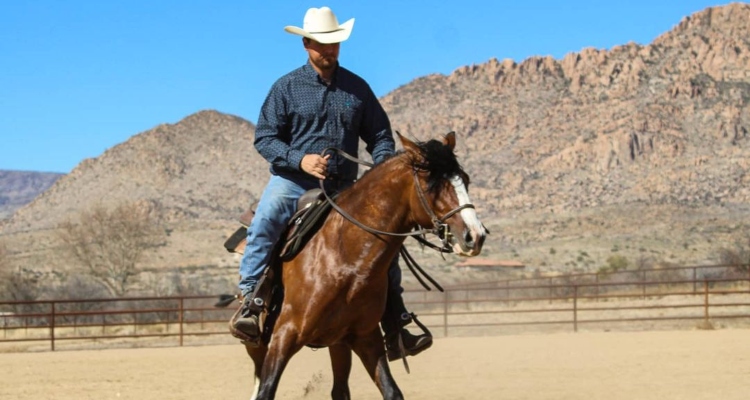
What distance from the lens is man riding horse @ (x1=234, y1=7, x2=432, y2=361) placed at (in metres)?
6.38

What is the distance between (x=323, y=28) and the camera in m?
6.41

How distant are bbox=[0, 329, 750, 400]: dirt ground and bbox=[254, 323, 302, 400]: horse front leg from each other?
20.5 ft

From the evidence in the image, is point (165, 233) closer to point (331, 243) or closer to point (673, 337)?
point (673, 337)

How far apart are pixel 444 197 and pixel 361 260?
2.17 feet

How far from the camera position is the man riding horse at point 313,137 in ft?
20.9

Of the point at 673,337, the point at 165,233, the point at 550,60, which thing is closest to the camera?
the point at 673,337

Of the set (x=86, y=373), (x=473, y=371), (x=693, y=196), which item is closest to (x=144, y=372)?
(x=86, y=373)

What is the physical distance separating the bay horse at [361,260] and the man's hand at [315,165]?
0.23 m

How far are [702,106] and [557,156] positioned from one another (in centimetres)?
1350

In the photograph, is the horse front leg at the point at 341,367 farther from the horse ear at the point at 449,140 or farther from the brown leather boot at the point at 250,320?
the horse ear at the point at 449,140

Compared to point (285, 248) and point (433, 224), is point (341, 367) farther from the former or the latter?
point (433, 224)

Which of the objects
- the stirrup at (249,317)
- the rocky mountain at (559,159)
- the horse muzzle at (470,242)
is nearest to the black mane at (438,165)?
the horse muzzle at (470,242)

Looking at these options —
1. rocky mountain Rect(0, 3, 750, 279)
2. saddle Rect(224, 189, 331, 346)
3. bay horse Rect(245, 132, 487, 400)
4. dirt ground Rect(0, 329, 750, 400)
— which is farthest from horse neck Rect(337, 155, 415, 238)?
rocky mountain Rect(0, 3, 750, 279)

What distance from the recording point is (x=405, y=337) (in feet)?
21.8
